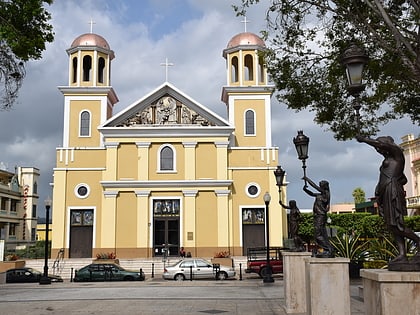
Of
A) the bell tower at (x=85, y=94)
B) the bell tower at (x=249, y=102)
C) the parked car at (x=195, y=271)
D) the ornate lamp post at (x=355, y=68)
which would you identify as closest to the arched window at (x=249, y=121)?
the bell tower at (x=249, y=102)

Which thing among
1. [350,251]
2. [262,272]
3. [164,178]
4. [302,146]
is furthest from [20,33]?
[164,178]

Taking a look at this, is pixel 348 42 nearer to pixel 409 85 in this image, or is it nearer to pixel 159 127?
pixel 409 85

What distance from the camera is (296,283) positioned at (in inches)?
450

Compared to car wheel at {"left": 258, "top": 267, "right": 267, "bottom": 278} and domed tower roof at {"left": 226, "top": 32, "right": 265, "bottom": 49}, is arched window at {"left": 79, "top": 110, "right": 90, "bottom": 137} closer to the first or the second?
domed tower roof at {"left": 226, "top": 32, "right": 265, "bottom": 49}

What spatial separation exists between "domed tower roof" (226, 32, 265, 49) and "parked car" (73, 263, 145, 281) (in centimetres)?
2131

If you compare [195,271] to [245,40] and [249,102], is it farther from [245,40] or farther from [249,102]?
[245,40]

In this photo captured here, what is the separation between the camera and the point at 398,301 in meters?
5.05

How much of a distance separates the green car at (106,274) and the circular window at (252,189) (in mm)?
13487

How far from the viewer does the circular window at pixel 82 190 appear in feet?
123

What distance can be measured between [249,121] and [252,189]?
5.55 metres

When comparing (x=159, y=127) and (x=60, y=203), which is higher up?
(x=159, y=127)

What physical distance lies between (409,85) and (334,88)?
2169mm

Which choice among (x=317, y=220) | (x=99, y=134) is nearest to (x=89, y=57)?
(x=99, y=134)

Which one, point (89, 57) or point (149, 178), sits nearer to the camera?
point (149, 178)
